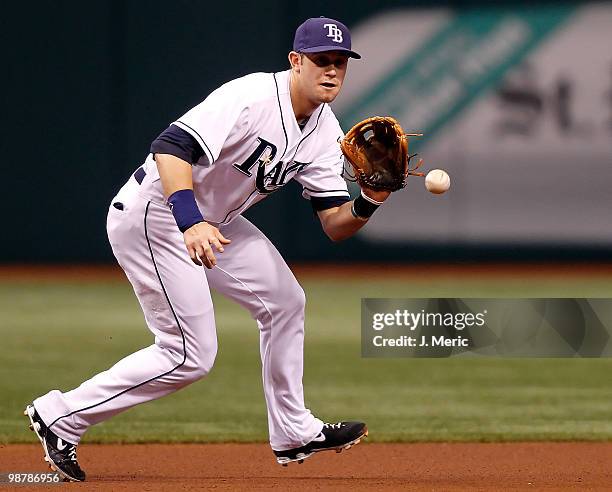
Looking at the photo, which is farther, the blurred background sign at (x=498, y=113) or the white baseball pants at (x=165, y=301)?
the blurred background sign at (x=498, y=113)

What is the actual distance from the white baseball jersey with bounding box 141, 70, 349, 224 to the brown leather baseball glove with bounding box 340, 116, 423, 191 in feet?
0.59

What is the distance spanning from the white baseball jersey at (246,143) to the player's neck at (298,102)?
0.07 ft

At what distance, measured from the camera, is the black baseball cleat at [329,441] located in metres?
4.99

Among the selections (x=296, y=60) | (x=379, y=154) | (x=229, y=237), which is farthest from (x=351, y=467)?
(x=296, y=60)

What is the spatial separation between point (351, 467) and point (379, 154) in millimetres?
1348

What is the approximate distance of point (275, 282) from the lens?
192 inches

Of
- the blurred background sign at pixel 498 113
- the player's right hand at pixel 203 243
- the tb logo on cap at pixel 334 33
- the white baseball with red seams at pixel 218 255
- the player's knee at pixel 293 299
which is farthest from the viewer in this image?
the blurred background sign at pixel 498 113

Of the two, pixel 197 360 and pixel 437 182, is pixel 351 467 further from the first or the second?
pixel 437 182

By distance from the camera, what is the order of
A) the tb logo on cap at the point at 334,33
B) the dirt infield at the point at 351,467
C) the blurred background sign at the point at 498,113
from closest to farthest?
the tb logo on cap at the point at 334,33 → the dirt infield at the point at 351,467 → the blurred background sign at the point at 498,113

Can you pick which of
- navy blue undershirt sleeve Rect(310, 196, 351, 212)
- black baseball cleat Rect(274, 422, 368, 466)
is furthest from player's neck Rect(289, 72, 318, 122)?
black baseball cleat Rect(274, 422, 368, 466)

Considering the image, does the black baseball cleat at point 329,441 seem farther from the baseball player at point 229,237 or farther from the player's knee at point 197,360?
the player's knee at point 197,360

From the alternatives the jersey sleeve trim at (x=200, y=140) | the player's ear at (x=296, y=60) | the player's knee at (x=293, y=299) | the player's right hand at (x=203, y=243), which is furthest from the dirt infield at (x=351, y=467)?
the player's ear at (x=296, y=60)

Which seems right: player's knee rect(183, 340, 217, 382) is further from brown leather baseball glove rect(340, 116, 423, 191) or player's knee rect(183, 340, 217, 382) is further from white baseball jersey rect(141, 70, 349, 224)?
brown leather baseball glove rect(340, 116, 423, 191)

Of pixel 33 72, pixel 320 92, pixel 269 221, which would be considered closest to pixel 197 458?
pixel 320 92
